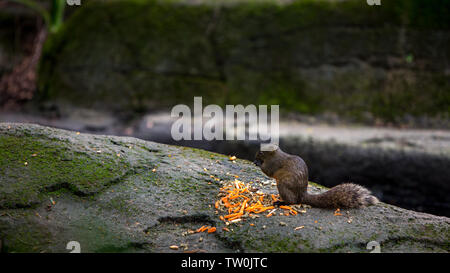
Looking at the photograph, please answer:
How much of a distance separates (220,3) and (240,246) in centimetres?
656

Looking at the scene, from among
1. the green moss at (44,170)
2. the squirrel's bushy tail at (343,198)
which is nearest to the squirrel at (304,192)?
the squirrel's bushy tail at (343,198)

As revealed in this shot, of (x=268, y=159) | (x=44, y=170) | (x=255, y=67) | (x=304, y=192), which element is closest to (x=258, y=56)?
(x=255, y=67)

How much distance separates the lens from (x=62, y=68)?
8352 millimetres

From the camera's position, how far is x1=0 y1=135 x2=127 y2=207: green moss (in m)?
2.60

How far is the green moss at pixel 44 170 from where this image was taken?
260cm

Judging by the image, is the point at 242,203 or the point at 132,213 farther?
the point at 242,203

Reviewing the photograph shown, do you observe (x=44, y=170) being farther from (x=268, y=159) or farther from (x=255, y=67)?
(x=255, y=67)

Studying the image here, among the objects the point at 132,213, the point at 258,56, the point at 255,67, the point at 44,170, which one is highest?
the point at 258,56

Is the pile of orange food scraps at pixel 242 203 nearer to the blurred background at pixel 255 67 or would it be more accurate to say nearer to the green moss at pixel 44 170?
the green moss at pixel 44 170

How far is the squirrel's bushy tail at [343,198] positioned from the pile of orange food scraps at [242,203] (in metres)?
0.20

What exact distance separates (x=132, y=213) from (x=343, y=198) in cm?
146

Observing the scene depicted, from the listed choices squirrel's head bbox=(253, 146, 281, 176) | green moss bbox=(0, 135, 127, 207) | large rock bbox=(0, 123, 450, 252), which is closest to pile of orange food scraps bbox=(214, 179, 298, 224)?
large rock bbox=(0, 123, 450, 252)

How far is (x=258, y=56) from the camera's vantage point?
25.8 ft

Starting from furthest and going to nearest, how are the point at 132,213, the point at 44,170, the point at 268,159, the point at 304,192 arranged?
the point at 268,159, the point at 304,192, the point at 44,170, the point at 132,213
